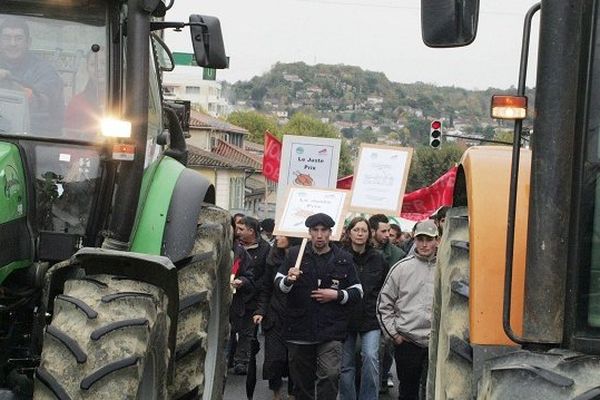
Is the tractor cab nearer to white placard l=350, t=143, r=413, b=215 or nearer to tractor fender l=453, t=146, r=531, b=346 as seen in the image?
tractor fender l=453, t=146, r=531, b=346

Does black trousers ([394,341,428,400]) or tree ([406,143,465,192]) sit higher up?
black trousers ([394,341,428,400])

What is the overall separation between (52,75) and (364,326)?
6.14 meters

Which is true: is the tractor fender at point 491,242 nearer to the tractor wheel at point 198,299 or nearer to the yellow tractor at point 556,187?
the yellow tractor at point 556,187

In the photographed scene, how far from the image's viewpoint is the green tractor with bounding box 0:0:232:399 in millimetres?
5492

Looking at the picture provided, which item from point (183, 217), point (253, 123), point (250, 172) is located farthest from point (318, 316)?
point (253, 123)

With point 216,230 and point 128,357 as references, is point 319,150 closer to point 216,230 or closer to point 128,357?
point 216,230

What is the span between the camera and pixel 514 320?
4.74 m

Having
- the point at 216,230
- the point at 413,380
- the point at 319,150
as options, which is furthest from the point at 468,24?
the point at 319,150

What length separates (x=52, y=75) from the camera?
6504 mm

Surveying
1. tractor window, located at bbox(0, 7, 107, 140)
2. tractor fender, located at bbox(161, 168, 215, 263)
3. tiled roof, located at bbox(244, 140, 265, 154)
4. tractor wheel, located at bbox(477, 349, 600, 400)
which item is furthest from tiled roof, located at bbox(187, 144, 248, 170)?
tractor wheel, located at bbox(477, 349, 600, 400)

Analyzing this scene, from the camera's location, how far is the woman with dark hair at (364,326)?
39.1 feet

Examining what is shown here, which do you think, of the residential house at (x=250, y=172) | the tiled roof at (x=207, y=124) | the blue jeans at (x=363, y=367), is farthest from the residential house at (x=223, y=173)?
the blue jeans at (x=363, y=367)

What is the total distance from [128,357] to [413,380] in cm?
634

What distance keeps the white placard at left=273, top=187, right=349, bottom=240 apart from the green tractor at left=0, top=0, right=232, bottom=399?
18.3 ft
